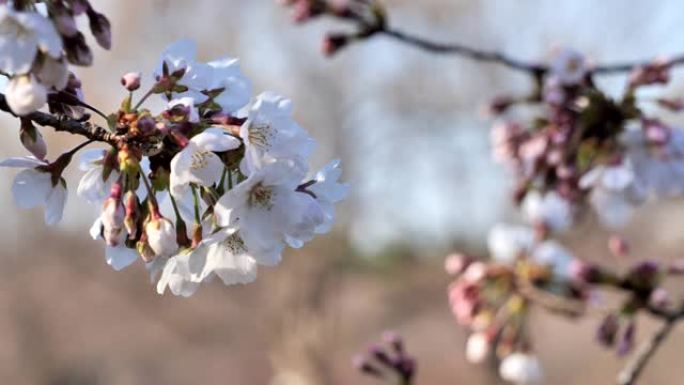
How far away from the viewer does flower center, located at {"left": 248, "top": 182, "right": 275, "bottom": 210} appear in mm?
663

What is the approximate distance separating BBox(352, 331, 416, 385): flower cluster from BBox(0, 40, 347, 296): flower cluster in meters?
0.78

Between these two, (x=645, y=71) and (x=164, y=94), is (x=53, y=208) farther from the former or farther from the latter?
(x=645, y=71)

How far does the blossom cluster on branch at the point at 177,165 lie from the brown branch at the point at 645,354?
84cm

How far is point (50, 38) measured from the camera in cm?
59

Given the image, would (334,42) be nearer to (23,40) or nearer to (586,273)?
(586,273)

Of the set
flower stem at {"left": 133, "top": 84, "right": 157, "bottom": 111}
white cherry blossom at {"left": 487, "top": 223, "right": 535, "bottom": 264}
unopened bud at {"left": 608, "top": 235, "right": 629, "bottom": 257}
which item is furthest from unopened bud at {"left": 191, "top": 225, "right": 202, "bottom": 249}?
unopened bud at {"left": 608, "top": 235, "right": 629, "bottom": 257}

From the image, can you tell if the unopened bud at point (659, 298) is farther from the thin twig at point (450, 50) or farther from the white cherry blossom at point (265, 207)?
the white cherry blossom at point (265, 207)

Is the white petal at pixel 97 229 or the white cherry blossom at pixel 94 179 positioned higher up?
the white cherry blossom at pixel 94 179

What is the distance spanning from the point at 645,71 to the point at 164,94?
3.38 ft

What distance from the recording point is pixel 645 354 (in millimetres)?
1394

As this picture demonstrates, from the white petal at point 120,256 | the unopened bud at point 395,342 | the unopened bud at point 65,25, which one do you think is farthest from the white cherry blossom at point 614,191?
the unopened bud at point 65,25

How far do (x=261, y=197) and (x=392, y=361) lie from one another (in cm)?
89

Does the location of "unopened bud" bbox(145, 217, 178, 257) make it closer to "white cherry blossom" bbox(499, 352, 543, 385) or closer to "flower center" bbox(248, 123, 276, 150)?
"flower center" bbox(248, 123, 276, 150)

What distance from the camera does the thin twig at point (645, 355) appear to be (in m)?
1.38
